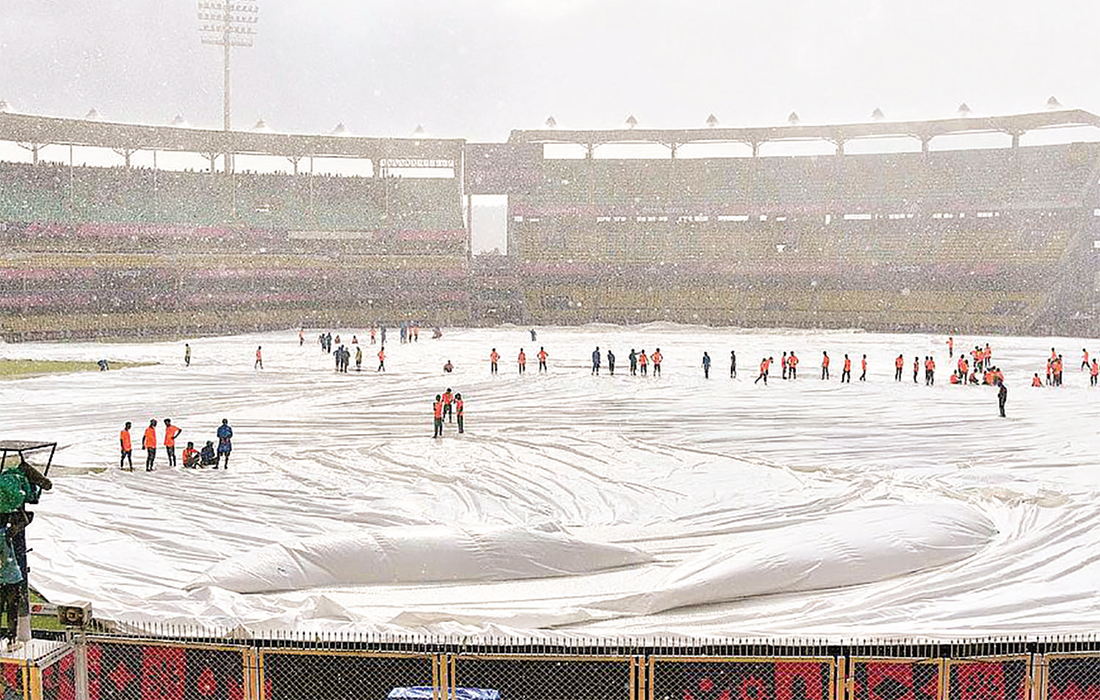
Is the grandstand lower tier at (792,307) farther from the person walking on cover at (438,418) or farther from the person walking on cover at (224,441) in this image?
the person walking on cover at (224,441)

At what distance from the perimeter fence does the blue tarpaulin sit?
0.01 metres

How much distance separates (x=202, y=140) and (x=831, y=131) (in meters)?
41.1

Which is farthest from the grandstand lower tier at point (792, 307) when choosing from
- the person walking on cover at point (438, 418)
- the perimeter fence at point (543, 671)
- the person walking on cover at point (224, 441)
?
the perimeter fence at point (543, 671)

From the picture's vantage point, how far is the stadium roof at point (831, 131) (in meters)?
60.5

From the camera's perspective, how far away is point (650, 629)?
9.67 meters

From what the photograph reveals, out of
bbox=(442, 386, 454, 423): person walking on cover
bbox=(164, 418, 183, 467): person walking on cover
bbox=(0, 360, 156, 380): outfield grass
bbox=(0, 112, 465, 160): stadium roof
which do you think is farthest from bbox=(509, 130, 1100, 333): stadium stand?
bbox=(164, 418, 183, 467): person walking on cover

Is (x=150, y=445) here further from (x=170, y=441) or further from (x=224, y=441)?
(x=224, y=441)

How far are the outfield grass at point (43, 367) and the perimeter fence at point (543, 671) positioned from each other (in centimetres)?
2832

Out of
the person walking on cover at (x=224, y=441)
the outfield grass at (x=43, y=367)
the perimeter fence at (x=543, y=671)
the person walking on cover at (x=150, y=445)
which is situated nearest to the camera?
the perimeter fence at (x=543, y=671)

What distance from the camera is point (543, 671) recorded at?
6.53 m

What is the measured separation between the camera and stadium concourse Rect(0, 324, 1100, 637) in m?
10.1

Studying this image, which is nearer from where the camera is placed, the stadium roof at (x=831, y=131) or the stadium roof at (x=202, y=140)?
the stadium roof at (x=202, y=140)

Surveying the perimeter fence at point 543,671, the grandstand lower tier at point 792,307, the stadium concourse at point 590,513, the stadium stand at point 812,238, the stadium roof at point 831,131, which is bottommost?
the stadium concourse at point 590,513

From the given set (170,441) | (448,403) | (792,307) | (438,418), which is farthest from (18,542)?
(792,307)
